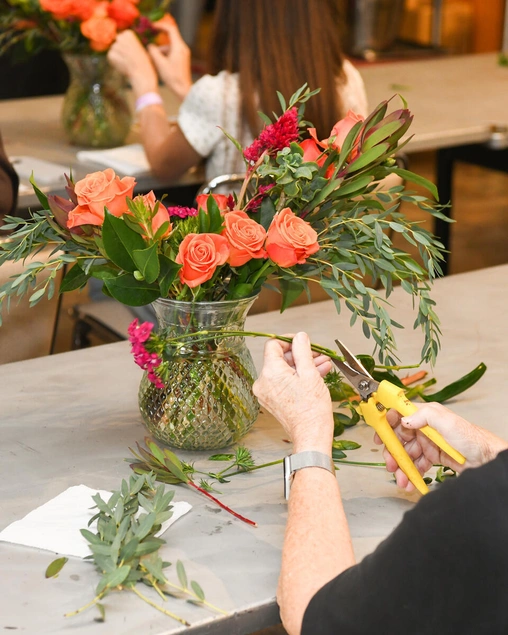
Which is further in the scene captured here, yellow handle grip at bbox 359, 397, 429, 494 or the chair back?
the chair back

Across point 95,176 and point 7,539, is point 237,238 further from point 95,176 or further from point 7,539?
point 7,539

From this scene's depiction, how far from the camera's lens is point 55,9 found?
2590 mm

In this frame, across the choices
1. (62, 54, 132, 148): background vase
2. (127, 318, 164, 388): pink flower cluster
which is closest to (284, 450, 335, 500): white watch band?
(127, 318, 164, 388): pink flower cluster

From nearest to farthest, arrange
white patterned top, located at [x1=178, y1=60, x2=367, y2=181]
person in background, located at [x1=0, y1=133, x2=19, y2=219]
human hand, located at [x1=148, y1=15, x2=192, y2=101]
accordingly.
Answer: person in background, located at [x1=0, y1=133, x2=19, y2=219] → white patterned top, located at [x1=178, y1=60, x2=367, y2=181] → human hand, located at [x1=148, y1=15, x2=192, y2=101]

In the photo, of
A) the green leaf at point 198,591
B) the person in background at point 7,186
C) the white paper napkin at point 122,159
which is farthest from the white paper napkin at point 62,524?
the white paper napkin at point 122,159

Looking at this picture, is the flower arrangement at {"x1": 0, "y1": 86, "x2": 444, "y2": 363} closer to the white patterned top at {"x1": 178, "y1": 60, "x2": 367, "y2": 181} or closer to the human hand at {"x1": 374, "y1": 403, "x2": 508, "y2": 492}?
the human hand at {"x1": 374, "y1": 403, "x2": 508, "y2": 492}

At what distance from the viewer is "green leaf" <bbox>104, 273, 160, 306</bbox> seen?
1158 millimetres

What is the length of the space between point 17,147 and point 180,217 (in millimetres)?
1721

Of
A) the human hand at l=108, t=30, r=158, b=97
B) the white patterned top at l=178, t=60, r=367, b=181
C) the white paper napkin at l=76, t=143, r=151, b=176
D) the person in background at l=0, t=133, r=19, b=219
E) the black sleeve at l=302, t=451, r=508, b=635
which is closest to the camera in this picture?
the black sleeve at l=302, t=451, r=508, b=635

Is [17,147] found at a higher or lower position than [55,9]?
lower

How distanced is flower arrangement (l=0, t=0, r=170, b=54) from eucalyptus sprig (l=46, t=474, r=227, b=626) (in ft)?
6.04

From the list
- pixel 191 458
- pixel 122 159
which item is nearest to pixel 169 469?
pixel 191 458

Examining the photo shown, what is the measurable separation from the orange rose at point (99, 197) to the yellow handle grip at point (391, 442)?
1.25 feet

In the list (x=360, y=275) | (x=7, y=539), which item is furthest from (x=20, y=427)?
(x=360, y=275)
